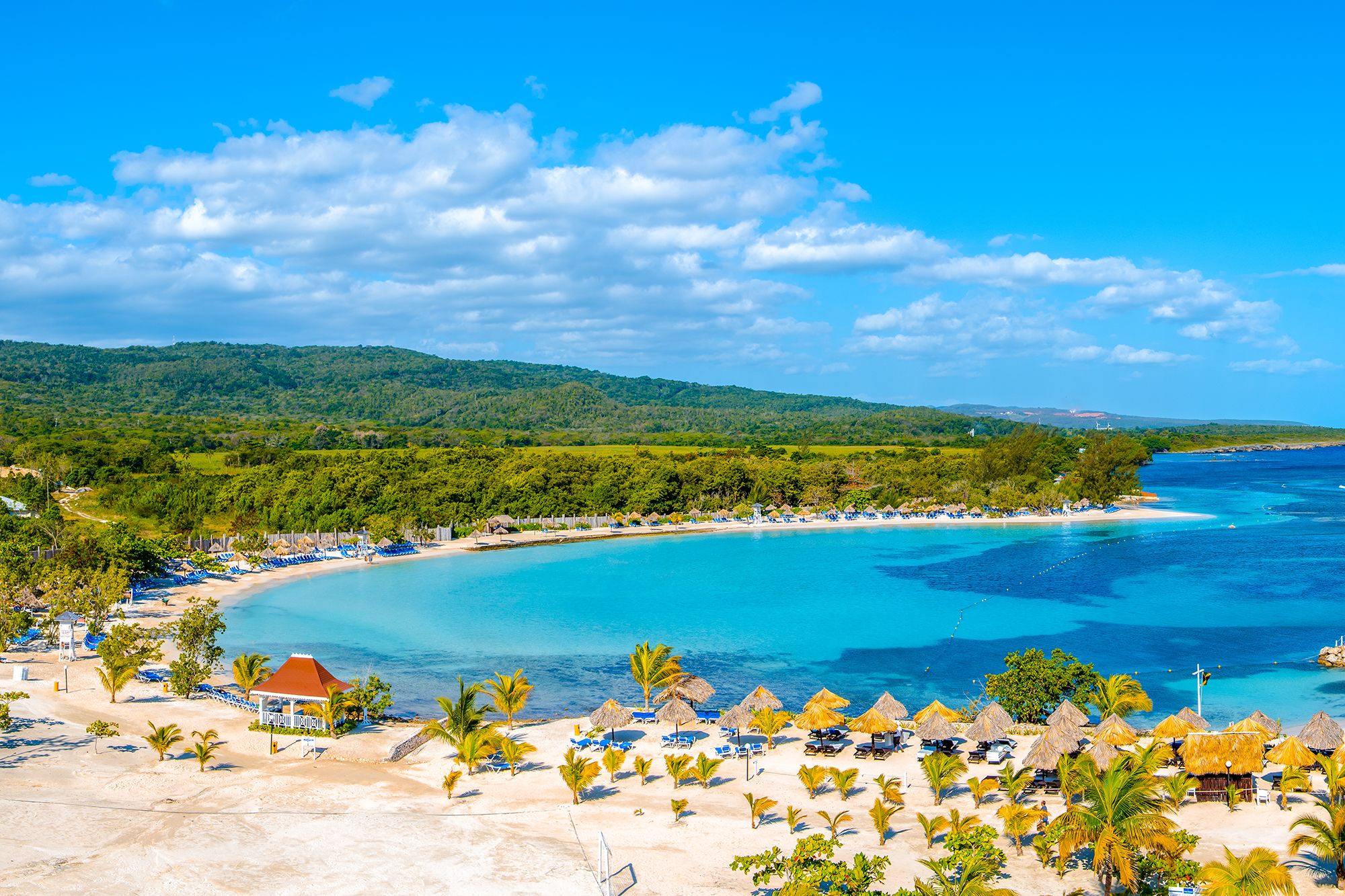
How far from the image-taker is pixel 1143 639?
1459 inches

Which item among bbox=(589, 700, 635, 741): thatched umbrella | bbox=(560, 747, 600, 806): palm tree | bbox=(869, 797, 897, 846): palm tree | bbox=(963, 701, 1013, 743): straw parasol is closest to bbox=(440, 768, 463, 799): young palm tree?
bbox=(560, 747, 600, 806): palm tree

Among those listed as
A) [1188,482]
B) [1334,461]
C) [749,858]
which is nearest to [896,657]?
[749,858]

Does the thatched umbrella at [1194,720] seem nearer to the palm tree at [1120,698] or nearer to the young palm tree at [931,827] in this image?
the palm tree at [1120,698]

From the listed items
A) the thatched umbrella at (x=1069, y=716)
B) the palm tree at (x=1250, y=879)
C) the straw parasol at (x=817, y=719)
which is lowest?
the straw parasol at (x=817, y=719)

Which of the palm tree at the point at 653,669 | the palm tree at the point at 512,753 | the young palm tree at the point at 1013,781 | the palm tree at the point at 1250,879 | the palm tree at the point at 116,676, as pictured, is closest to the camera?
the palm tree at the point at 1250,879

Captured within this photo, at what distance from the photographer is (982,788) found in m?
18.9

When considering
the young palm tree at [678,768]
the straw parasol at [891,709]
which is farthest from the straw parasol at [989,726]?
the young palm tree at [678,768]

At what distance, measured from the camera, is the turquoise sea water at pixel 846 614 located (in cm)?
3138

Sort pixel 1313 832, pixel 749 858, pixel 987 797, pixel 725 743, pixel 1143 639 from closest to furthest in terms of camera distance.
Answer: pixel 749 858
pixel 1313 832
pixel 987 797
pixel 725 743
pixel 1143 639

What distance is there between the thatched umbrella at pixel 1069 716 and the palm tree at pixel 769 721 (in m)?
6.07

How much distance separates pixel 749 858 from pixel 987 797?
23.5 feet

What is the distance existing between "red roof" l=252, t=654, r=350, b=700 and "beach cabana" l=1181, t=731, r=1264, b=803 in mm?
19893

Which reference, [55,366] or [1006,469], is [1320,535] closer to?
[1006,469]

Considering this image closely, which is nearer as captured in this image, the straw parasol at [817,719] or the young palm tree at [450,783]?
the young palm tree at [450,783]
